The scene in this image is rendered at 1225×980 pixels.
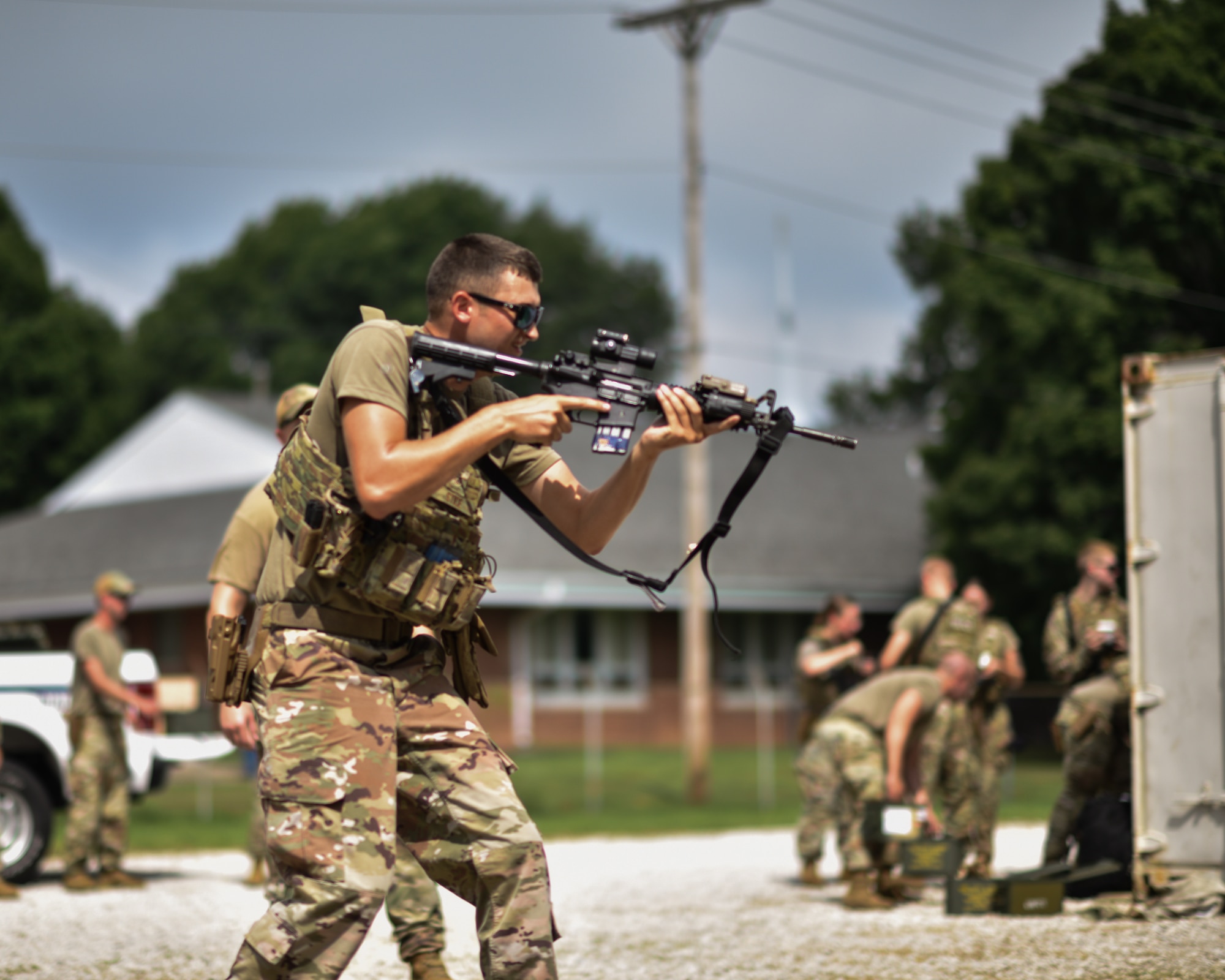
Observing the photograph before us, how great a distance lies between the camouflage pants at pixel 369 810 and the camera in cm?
427

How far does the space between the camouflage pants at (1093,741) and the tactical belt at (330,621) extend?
261 inches

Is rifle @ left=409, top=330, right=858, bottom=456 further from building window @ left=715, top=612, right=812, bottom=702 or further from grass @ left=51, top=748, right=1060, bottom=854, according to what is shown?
building window @ left=715, top=612, right=812, bottom=702

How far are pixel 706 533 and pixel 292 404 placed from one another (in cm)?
293

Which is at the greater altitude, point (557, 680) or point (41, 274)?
point (41, 274)

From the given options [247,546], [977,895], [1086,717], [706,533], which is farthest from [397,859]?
[1086,717]

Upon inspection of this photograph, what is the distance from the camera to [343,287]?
6669 centimetres

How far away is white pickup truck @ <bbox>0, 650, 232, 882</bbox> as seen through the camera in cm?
1148

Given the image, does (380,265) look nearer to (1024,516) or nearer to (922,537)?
(922,537)

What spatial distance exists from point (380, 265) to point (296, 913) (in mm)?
63839

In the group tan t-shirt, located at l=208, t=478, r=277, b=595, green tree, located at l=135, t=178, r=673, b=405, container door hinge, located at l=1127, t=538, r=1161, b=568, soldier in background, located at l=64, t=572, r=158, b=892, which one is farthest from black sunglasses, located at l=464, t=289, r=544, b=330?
green tree, located at l=135, t=178, r=673, b=405

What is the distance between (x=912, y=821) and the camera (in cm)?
980

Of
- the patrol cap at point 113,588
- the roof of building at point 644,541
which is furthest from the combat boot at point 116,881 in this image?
the roof of building at point 644,541

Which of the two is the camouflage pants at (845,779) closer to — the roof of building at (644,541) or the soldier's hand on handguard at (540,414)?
the soldier's hand on handguard at (540,414)

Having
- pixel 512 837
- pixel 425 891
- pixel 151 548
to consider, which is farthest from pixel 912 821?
pixel 151 548
